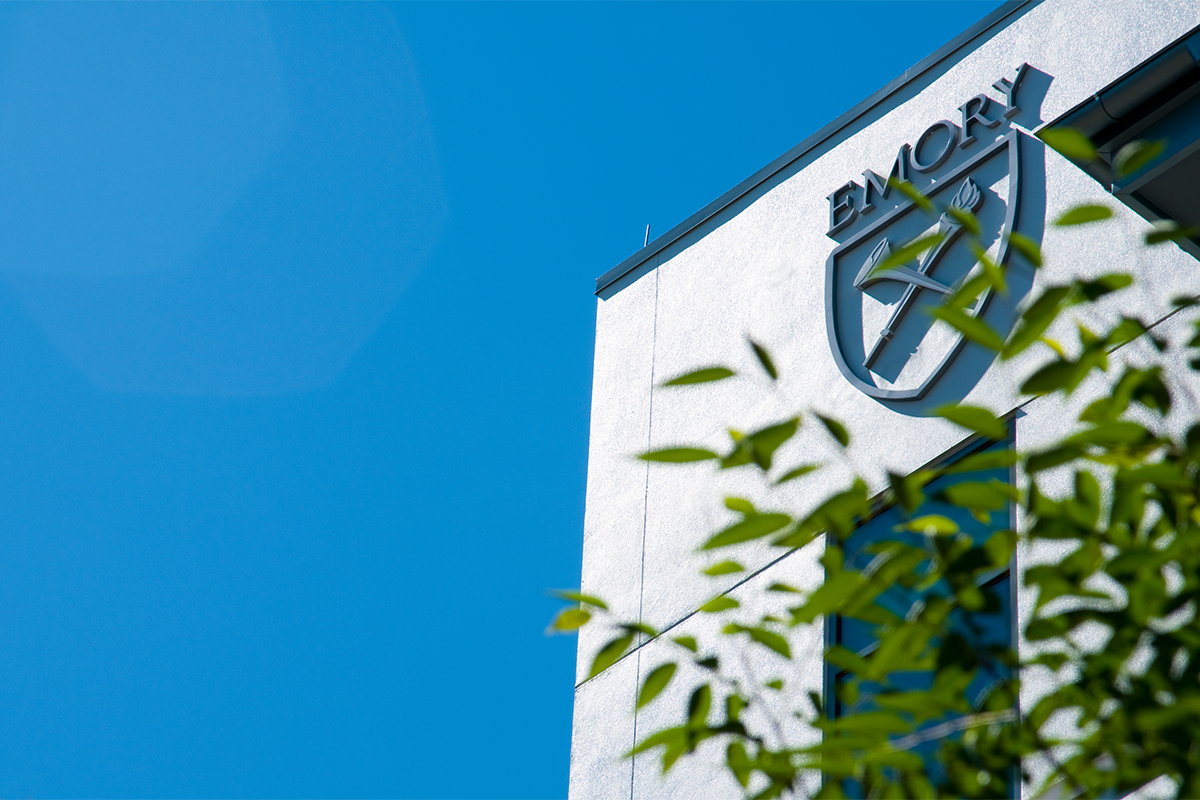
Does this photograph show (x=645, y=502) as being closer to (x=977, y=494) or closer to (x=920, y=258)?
(x=920, y=258)

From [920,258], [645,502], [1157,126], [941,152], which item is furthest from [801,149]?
[1157,126]

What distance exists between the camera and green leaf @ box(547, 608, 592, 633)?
8.53 feet

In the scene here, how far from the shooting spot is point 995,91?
828 centimetres

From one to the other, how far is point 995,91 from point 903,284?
4.41ft

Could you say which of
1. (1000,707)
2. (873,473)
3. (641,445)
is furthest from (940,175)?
(1000,707)

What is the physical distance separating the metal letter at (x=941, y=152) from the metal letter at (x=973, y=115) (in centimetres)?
7

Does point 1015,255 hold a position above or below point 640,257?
below

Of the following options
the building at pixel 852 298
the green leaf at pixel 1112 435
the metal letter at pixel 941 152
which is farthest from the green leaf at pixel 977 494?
the metal letter at pixel 941 152

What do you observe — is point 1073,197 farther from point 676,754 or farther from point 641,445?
point 676,754

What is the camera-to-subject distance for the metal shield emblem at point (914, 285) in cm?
781

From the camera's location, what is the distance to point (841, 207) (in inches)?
352

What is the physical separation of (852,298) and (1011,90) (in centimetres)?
159

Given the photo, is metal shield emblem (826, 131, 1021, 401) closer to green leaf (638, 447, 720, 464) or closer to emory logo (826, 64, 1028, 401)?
emory logo (826, 64, 1028, 401)

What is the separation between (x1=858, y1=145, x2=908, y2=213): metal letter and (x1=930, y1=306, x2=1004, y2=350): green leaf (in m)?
6.76
